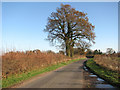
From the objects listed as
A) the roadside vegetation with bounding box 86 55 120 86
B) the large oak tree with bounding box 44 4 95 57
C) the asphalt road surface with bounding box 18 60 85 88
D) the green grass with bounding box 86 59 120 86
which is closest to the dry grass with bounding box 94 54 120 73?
the roadside vegetation with bounding box 86 55 120 86

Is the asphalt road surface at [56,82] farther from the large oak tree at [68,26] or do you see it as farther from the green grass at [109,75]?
the large oak tree at [68,26]

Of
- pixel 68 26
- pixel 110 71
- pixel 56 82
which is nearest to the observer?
pixel 56 82

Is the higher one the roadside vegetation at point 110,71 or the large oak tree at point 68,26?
the large oak tree at point 68,26

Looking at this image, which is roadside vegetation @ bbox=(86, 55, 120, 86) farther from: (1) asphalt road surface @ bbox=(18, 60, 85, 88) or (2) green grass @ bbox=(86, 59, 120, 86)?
(1) asphalt road surface @ bbox=(18, 60, 85, 88)

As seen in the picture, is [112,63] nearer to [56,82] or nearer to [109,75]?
[109,75]

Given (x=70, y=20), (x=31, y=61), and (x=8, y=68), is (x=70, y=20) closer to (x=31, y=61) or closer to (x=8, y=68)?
(x=31, y=61)

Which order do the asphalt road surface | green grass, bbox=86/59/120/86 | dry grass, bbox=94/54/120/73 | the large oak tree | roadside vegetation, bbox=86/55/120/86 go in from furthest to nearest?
the large oak tree, dry grass, bbox=94/54/120/73, roadside vegetation, bbox=86/55/120/86, green grass, bbox=86/59/120/86, the asphalt road surface

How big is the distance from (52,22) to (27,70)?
24044mm

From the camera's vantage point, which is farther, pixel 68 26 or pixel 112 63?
pixel 68 26

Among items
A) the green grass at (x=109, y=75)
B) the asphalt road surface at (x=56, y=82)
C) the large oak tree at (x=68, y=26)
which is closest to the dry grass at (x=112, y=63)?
the green grass at (x=109, y=75)

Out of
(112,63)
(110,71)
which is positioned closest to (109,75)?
(110,71)

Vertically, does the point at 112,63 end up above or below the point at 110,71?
above

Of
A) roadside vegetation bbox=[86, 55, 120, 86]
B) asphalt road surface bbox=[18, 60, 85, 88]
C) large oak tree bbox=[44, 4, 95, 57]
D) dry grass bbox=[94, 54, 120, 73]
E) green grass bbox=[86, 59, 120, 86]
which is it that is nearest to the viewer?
asphalt road surface bbox=[18, 60, 85, 88]

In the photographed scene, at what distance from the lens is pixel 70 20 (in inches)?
1355
